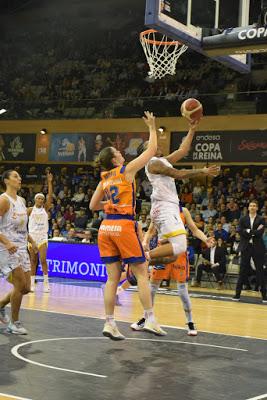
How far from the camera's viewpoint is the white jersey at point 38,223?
520 inches

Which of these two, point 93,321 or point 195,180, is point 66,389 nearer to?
point 93,321

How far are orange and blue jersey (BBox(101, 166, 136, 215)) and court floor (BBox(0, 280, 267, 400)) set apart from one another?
4.75 feet

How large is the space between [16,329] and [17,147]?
18942 millimetres

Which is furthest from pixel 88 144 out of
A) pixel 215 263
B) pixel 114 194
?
pixel 114 194

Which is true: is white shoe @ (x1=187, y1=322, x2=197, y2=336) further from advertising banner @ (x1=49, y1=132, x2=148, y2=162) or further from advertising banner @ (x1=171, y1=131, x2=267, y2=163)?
advertising banner @ (x1=49, y1=132, x2=148, y2=162)

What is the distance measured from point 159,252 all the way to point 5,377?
2.54m

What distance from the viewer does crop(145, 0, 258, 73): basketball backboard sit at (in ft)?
26.3

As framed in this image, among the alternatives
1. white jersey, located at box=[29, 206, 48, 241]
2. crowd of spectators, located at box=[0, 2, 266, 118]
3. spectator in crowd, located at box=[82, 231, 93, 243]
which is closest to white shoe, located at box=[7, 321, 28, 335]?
white jersey, located at box=[29, 206, 48, 241]

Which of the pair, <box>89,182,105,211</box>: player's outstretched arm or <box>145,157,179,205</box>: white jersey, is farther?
<box>145,157,179,205</box>: white jersey

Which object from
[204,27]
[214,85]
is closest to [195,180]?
[214,85]

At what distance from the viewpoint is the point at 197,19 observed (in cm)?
848

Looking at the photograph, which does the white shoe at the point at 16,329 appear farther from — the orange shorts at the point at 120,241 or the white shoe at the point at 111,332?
the orange shorts at the point at 120,241

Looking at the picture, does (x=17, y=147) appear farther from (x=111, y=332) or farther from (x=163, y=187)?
(x=111, y=332)

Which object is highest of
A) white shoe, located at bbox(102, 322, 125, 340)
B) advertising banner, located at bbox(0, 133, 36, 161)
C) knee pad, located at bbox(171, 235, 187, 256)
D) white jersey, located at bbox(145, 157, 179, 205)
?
advertising banner, located at bbox(0, 133, 36, 161)
